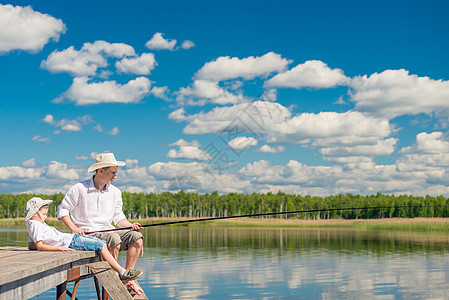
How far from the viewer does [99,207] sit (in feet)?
23.4

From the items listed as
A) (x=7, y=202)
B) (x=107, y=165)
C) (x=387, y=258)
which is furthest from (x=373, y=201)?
(x=107, y=165)

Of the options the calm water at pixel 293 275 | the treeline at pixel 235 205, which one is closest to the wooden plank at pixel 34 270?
the calm water at pixel 293 275

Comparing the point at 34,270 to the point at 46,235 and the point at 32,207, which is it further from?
the point at 32,207

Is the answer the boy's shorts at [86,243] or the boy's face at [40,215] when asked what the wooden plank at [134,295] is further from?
the boy's face at [40,215]

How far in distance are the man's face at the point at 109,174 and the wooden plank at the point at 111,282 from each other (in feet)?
4.16

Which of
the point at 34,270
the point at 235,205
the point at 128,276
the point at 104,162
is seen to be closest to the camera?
the point at 34,270

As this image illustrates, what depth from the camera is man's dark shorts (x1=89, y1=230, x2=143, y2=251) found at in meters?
6.89

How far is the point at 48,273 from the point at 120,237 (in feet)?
4.77

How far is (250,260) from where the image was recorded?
24.7 meters

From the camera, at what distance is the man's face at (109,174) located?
710cm

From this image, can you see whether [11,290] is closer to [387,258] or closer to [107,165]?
[107,165]

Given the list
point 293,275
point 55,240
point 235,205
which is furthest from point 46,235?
point 235,205

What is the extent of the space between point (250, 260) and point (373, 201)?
332ft

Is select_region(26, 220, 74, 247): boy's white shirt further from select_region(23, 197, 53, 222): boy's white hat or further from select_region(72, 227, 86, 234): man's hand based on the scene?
select_region(72, 227, 86, 234): man's hand
